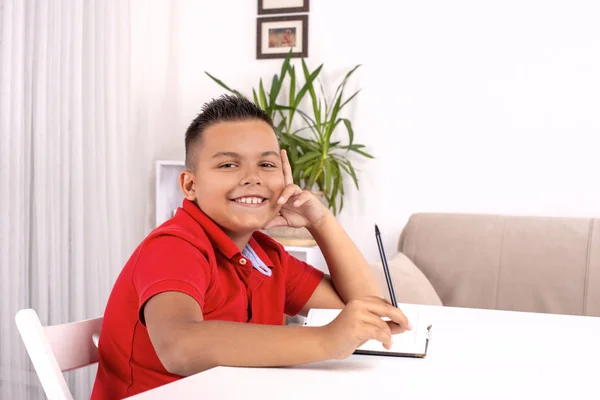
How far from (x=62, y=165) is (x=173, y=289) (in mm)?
1971

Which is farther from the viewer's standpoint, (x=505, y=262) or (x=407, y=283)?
(x=505, y=262)

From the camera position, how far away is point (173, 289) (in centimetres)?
90

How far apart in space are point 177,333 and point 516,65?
8.67 ft

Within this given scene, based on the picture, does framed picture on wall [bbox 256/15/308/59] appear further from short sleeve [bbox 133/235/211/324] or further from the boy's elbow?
the boy's elbow

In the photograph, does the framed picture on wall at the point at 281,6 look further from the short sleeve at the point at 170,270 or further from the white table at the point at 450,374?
the short sleeve at the point at 170,270

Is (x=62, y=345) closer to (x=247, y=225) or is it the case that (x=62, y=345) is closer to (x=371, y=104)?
(x=247, y=225)

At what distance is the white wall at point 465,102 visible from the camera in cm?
302

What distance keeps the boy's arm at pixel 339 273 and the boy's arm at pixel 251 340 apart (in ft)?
1.59

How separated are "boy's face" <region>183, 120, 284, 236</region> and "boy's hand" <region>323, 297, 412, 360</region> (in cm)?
33

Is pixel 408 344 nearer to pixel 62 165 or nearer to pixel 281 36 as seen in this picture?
pixel 62 165

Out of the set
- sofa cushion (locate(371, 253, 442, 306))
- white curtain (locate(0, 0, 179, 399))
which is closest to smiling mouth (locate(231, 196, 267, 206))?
sofa cushion (locate(371, 253, 442, 306))

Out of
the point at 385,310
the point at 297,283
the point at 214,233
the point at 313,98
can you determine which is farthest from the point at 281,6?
the point at 385,310

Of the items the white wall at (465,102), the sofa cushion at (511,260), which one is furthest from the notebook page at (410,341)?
the white wall at (465,102)

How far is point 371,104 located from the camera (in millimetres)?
3379
